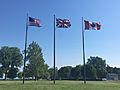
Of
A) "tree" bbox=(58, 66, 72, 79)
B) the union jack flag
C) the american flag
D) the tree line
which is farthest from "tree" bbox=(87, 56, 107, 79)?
the american flag

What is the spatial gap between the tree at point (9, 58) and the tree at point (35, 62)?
23.8 metres

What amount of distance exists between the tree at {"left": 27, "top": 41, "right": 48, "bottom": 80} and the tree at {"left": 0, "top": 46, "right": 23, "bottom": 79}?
23.8m

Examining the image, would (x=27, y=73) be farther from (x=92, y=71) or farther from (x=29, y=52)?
(x=92, y=71)

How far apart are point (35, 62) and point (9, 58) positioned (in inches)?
1134

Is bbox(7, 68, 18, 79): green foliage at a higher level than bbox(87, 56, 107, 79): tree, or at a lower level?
lower

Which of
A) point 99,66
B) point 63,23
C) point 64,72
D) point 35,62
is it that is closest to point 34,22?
point 63,23

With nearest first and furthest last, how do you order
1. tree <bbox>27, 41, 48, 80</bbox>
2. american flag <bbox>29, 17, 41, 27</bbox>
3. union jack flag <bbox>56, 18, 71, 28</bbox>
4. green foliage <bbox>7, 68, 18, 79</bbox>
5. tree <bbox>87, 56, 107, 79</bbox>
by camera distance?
american flag <bbox>29, 17, 41, 27</bbox> → union jack flag <bbox>56, 18, 71, 28</bbox> → tree <bbox>27, 41, 48, 80</bbox> → green foliage <bbox>7, 68, 18, 79</bbox> → tree <bbox>87, 56, 107, 79</bbox>

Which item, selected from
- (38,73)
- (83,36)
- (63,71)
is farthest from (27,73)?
(63,71)

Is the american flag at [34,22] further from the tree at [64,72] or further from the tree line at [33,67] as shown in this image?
the tree at [64,72]

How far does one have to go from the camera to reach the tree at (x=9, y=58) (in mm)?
132575

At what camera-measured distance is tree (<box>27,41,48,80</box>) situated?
357 ft

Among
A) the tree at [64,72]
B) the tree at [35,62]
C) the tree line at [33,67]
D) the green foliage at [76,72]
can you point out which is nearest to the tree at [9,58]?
the tree line at [33,67]

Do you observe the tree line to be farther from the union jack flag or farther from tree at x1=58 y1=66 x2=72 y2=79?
the union jack flag

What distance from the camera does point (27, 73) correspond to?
11119cm
